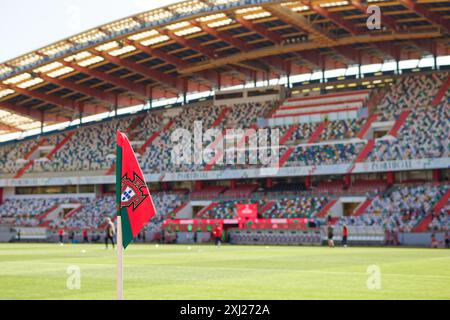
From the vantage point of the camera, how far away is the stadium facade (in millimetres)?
56844

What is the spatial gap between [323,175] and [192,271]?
44901mm

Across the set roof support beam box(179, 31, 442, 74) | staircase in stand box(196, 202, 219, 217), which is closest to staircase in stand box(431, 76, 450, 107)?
roof support beam box(179, 31, 442, 74)

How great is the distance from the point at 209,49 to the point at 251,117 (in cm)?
937

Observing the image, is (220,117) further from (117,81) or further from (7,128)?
(7,128)

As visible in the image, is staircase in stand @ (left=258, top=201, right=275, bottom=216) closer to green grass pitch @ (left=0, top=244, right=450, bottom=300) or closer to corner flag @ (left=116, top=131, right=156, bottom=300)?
green grass pitch @ (left=0, top=244, right=450, bottom=300)

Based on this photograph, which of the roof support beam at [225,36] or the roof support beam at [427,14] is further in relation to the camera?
the roof support beam at [225,36]

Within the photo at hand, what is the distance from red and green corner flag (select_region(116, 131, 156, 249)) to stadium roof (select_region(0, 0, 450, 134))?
45.5m

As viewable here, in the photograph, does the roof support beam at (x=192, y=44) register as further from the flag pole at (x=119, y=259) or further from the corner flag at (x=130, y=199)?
the flag pole at (x=119, y=259)

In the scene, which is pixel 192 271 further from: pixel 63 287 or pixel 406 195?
pixel 406 195

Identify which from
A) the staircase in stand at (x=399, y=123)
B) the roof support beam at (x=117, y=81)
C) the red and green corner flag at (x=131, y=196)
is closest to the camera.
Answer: the red and green corner flag at (x=131, y=196)

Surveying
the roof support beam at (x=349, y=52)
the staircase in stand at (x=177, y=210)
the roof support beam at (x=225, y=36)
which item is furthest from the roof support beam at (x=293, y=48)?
the staircase in stand at (x=177, y=210)

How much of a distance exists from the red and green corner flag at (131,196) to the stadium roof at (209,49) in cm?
4554

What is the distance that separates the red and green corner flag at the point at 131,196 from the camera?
10188mm

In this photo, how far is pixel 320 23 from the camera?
199ft
